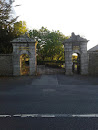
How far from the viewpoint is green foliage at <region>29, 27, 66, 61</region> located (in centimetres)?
2330

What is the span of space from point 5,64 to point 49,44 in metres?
13.5

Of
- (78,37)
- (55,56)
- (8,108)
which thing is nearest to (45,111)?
(8,108)

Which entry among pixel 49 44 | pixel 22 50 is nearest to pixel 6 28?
pixel 22 50

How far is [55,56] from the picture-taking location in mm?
24375

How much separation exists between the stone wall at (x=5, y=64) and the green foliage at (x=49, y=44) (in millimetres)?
12739

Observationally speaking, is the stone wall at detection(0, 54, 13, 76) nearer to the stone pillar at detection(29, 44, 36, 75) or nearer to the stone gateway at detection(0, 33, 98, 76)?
the stone gateway at detection(0, 33, 98, 76)

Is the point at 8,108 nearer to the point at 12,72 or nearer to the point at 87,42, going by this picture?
the point at 12,72

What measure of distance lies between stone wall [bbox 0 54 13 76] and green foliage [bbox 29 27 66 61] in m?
12.7

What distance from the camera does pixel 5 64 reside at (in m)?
11.9

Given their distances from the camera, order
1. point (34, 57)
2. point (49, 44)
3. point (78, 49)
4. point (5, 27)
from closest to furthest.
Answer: point (34, 57), point (78, 49), point (5, 27), point (49, 44)

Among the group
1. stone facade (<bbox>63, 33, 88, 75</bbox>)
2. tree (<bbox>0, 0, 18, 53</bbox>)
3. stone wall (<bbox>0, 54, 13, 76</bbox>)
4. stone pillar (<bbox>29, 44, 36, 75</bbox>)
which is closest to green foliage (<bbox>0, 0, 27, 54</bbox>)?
tree (<bbox>0, 0, 18, 53</bbox>)

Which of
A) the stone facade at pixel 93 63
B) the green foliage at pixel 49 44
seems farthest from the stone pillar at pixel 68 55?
the green foliage at pixel 49 44

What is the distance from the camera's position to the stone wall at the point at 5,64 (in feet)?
38.8

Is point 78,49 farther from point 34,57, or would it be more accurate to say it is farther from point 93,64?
point 34,57
